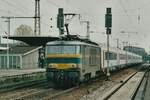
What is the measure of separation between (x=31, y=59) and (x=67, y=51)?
47096 mm

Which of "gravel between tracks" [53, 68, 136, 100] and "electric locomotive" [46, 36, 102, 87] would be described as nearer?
"gravel between tracks" [53, 68, 136, 100]

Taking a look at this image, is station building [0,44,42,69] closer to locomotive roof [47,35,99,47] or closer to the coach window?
the coach window

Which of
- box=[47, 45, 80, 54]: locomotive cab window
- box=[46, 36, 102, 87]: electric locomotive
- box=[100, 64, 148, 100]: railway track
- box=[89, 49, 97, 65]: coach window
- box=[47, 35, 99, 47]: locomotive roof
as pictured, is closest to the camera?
box=[100, 64, 148, 100]: railway track

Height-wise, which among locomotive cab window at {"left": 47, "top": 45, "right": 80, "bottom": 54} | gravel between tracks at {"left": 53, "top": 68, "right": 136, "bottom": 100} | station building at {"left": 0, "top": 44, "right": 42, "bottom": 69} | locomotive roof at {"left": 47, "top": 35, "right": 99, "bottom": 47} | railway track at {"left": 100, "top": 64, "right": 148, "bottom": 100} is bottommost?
railway track at {"left": 100, "top": 64, "right": 148, "bottom": 100}

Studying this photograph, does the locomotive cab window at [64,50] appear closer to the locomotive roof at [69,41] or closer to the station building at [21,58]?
the locomotive roof at [69,41]

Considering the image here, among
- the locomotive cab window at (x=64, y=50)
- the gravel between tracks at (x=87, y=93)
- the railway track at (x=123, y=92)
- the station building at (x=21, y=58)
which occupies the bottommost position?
the railway track at (x=123, y=92)

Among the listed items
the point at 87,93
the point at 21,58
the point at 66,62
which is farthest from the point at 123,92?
the point at 21,58

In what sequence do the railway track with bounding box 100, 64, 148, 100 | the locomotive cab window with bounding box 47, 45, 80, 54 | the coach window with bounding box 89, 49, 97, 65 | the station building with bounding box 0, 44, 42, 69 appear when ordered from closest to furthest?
the railway track with bounding box 100, 64, 148, 100 < the locomotive cab window with bounding box 47, 45, 80, 54 < the coach window with bounding box 89, 49, 97, 65 < the station building with bounding box 0, 44, 42, 69

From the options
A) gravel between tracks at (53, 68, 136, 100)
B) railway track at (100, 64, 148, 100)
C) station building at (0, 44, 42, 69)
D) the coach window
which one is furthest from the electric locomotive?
station building at (0, 44, 42, 69)

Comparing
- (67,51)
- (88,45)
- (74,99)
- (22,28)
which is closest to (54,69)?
(67,51)

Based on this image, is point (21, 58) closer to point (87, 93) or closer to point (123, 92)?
point (123, 92)

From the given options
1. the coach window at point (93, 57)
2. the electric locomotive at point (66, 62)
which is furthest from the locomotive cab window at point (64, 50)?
the coach window at point (93, 57)

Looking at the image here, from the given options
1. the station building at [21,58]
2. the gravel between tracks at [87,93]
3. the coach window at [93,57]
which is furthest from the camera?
the station building at [21,58]

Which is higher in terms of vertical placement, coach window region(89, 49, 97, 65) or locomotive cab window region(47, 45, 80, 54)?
locomotive cab window region(47, 45, 80, 54)
